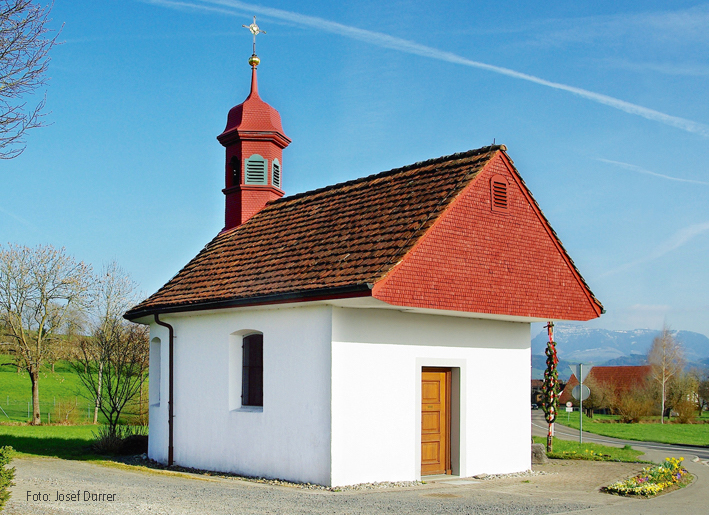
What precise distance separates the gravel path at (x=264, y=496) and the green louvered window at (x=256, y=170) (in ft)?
26.4

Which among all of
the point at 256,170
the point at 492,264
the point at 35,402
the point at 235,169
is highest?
the point at 235,169

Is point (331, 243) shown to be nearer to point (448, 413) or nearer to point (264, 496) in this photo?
point (448, 413)

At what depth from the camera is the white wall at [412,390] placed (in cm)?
1130

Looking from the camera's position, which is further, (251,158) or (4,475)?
(251,158)

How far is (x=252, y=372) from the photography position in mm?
13305

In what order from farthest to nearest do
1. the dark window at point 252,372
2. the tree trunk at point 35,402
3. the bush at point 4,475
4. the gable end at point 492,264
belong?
1. the tree trunk at point 35,402
2. the dark window at point 252,372
3. the gable end at point 492,264
4. the bush at point 4,475

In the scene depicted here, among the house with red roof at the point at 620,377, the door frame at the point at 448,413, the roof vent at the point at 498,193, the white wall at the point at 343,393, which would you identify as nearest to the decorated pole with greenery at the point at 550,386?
the white wall at the point at 343,393

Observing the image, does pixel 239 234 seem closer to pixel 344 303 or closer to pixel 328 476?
pixel 344 303

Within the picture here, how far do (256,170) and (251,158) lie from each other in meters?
0.40

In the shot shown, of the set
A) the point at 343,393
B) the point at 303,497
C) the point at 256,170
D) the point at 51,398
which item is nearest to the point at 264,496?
the point at 303,497

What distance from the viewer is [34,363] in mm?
34812

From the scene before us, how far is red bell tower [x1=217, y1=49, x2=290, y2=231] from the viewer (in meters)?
18.0

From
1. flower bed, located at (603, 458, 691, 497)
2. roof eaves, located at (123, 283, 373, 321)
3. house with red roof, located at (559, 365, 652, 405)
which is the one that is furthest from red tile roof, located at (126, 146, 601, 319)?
house with red roof, located at (559, 365, 652, 405)

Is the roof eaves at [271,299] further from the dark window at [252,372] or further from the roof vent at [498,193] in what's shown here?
the roof vent at [498,193]
